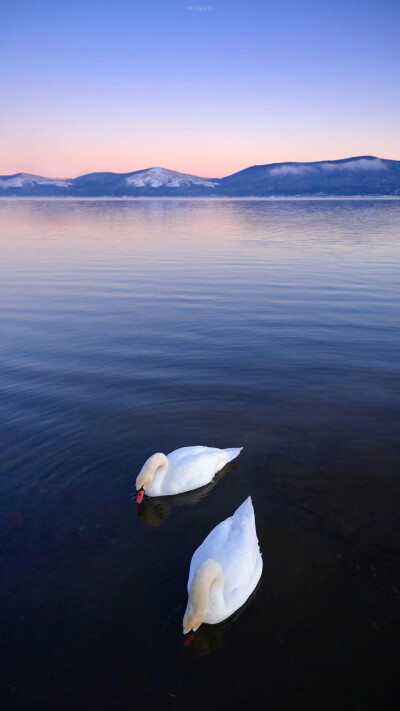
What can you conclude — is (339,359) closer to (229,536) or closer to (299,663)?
(229,536)

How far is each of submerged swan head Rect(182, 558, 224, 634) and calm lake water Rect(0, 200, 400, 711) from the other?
1.27ft

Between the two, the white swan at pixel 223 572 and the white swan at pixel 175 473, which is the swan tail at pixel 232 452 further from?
the white swan at pixel 223 572

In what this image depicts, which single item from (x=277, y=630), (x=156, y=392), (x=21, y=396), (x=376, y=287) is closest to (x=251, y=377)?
(x=156, y=392)

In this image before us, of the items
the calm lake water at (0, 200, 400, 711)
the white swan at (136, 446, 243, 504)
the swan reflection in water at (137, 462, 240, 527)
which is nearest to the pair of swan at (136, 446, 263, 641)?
the white swan at (136, 446, 243, 504)

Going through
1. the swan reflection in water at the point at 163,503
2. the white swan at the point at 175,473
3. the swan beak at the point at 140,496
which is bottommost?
the swan reflection in water at the point at 163,503

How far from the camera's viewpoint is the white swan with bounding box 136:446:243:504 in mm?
9359

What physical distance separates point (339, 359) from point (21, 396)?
9761mm

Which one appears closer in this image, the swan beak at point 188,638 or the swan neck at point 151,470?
the swan beak at point 188,638

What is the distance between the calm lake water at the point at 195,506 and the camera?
6312 mm

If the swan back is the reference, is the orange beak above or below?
below

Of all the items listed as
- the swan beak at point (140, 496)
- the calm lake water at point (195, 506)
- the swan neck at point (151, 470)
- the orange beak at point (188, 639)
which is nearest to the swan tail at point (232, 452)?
the calm lake water at point (195, 506)

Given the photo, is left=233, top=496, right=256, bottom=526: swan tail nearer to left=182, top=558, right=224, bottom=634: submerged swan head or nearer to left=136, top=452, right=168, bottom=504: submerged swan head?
left=182, top=558, right=224, bottom=634: submerged swan head

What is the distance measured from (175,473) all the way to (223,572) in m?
2.66

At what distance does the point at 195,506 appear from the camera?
9.41 metres
